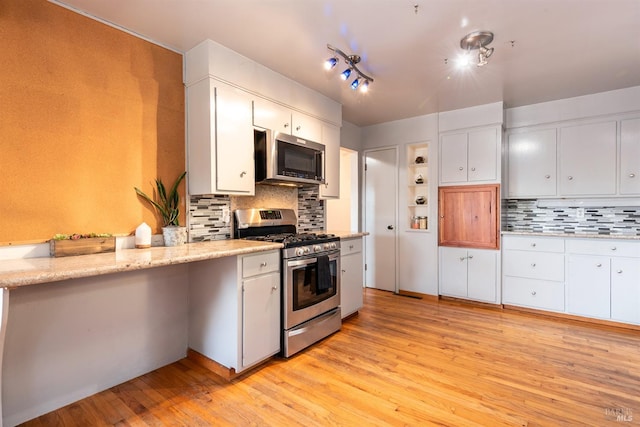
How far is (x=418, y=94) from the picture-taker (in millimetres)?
3420

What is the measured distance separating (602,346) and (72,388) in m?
4.05

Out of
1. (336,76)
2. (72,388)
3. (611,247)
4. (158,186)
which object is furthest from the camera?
(611,247)

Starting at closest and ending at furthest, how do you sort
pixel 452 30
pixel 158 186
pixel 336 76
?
pixel 452 30 → pixel 158 186 → pixel 336 76

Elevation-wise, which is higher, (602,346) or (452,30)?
(452,30)

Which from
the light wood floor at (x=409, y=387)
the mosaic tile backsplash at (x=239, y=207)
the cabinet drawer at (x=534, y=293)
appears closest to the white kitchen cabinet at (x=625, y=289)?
the light wood floor at (x=409, y=387)

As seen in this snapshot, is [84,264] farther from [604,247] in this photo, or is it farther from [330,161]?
[604,247]

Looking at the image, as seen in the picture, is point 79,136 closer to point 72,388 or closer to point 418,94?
point 72,388

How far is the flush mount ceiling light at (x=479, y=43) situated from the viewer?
223 centimetres

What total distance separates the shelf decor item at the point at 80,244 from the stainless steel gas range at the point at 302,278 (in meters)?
1.02

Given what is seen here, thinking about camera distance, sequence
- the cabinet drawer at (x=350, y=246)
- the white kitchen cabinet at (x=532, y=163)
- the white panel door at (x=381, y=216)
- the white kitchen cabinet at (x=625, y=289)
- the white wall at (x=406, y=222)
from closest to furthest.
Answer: the white kitchen cabinet at (x=625, y=289) < the cabinet drawer at (x=350, y=246) < the white kitchen cabinet at (x=532, y=163) < the white wall at (x=406, y=222) < the white panel door at (x=381, y=216)

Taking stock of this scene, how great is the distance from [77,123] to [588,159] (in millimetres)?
4808

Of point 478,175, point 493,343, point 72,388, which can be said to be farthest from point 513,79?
point 72,388

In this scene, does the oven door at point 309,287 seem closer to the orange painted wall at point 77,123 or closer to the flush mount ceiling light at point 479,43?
the orange painted wall at point 77,123

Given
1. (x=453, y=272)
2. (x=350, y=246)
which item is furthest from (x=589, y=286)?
(x=350, y=246)
